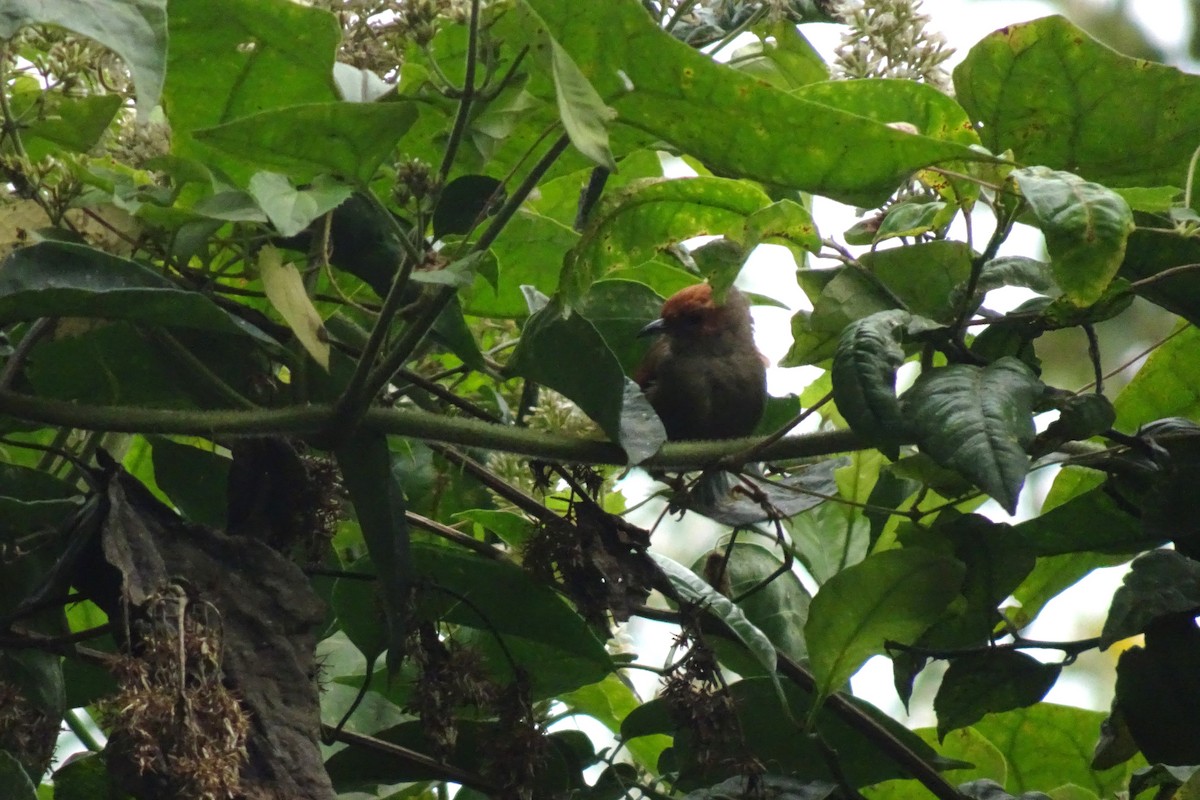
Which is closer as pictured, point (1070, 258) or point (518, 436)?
point (1070, 258)

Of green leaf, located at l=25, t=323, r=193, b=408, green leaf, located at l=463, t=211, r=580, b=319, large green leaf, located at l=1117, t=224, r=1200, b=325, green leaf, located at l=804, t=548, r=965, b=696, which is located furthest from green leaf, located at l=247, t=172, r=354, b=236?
large green leaf, located at l=1117, t=224, r=1200, b=325

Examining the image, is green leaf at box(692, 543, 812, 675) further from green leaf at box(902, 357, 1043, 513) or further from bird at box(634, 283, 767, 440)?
green leaf at box(902, 357, 1043, 513)

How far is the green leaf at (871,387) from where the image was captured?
4.92 feet

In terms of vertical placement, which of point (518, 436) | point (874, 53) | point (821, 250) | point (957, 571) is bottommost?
point (957, 571)

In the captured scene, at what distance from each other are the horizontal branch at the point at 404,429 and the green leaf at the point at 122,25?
0.40 m

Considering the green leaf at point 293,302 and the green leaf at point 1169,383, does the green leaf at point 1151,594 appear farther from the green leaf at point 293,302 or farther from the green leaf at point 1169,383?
the green leaf at point 293,302

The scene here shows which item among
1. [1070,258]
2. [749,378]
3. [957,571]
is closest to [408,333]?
[1070,258]

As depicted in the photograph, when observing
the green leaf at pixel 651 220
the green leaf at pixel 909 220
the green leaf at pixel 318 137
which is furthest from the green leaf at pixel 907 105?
the green leaf at pixel 318 137

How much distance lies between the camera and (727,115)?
1.48 m

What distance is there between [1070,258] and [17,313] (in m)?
1.14

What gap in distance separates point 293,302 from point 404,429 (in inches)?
7.7

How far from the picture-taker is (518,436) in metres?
1.62

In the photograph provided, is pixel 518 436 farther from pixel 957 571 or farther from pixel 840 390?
pixel 957 571

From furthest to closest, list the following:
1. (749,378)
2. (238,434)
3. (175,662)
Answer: (749,378), (238,434), (175,662)
